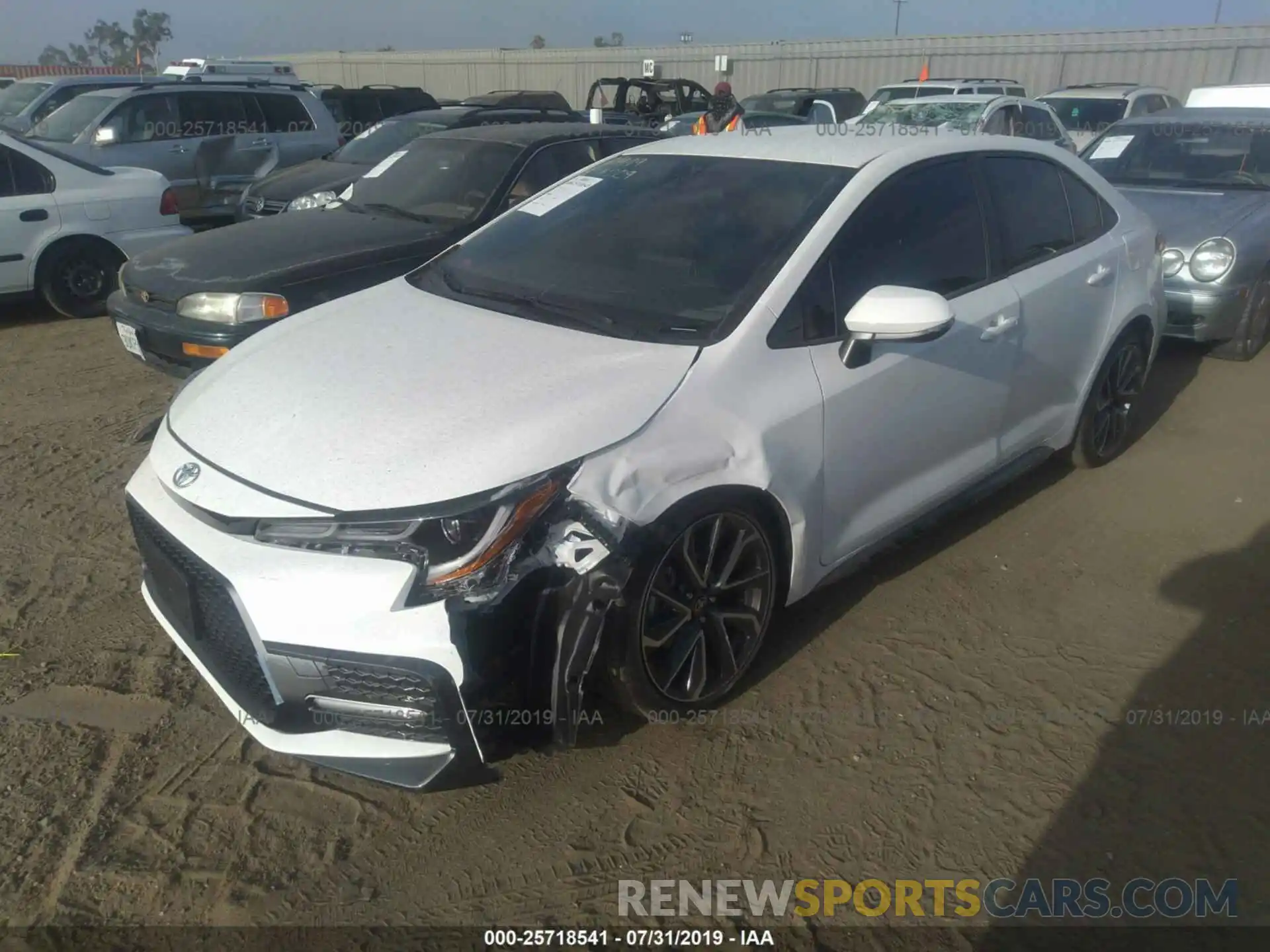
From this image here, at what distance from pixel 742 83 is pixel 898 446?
1150 inches

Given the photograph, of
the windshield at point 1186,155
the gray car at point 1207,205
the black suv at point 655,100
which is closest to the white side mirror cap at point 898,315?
the gray car at point 1207,205

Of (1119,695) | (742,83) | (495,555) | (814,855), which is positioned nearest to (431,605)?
(495,555)

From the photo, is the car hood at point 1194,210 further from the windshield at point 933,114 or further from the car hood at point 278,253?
the windshield at point 933,114

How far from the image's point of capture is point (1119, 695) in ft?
10.5

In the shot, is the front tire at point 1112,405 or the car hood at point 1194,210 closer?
the front tire at point 1112,405

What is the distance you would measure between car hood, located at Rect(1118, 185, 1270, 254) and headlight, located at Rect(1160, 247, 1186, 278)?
0.12 ft

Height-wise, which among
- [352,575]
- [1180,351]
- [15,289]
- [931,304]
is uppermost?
[931,304]

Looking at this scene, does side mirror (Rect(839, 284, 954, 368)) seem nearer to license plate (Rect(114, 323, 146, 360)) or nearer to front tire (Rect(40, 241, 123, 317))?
license plate (Rect(114, 323, 146, 360))

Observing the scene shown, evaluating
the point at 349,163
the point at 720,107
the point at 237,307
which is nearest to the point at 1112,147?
the point at 349,163

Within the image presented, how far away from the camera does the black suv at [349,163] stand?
8.11 meters

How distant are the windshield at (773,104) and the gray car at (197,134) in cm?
1041

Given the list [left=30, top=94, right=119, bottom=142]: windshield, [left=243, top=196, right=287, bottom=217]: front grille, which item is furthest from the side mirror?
[left=30, top=94, right=119, bottom=142]: windshield

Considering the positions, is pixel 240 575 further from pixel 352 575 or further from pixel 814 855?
pixel 814 855

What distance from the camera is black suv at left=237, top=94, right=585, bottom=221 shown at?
26.6 feet
